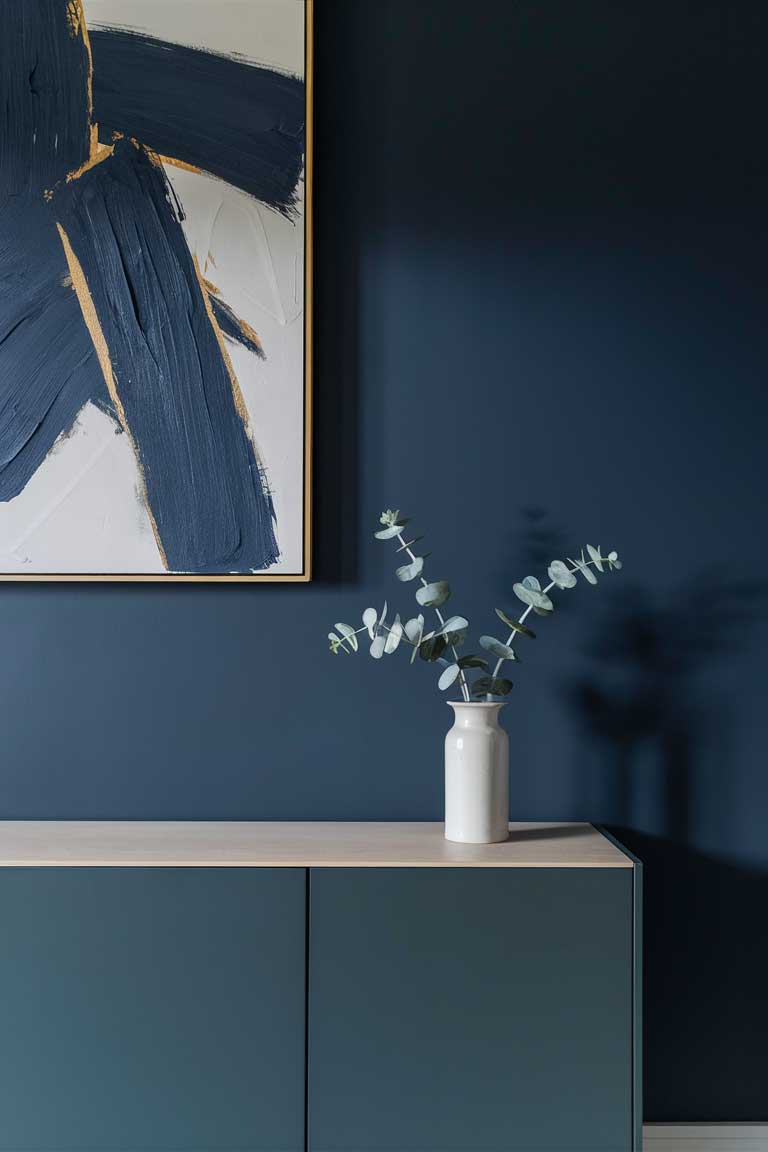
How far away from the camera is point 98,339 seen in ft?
5.87

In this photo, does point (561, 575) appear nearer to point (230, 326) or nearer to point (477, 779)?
point (477, 779)

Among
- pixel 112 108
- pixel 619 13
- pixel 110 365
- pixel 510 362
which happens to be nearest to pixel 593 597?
pixel 510 362

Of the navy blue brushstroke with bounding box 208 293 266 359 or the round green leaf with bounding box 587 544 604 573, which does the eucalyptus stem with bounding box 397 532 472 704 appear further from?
the navy blue brushstroke with bounding box 208 293 266 359

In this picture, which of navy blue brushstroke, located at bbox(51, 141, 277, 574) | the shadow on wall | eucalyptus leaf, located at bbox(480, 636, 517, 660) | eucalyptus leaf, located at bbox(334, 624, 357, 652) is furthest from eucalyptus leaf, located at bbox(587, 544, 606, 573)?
navy blue brushstroke, located at bbox(51, 141, 277, 574)

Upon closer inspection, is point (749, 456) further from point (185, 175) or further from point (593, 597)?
point (185, 175)

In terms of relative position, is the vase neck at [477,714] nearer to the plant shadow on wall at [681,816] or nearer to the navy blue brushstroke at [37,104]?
the plant shadow on wall at [681,816]

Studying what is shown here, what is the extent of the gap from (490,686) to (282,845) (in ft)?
1.47

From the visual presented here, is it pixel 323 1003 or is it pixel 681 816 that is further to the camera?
pixel 681 816

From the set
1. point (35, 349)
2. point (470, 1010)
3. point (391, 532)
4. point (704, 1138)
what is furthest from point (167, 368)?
point (704, 1138)

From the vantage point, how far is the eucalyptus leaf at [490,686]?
1621 mm

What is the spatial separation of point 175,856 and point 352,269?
116cm

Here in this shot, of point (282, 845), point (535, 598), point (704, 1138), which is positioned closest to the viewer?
point (282, 845)

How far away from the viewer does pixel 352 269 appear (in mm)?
1849

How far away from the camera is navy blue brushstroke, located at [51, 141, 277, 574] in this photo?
1.78 m
